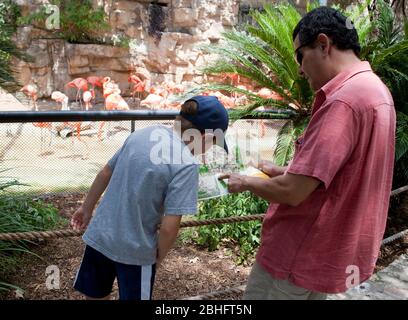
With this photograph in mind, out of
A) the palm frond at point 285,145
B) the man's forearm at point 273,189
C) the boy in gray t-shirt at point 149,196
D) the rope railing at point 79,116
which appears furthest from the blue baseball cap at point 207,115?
the palm frond at point 285,145

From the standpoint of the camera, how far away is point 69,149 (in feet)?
20.6

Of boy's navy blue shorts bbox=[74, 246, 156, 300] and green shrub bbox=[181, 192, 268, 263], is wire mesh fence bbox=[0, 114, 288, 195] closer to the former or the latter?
green shrub bbox=[181, 192, 268, 263]

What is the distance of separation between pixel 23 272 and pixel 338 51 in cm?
271

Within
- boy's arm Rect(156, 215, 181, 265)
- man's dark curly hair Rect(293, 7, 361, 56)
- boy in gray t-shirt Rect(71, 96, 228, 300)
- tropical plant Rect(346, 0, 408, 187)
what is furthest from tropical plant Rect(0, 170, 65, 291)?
tropical plant Rect(346, 0, 408, 187)

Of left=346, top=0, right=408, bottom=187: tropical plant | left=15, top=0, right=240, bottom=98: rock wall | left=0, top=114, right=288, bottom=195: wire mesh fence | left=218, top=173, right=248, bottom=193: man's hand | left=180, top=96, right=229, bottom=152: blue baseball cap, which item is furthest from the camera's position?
left=15, top=0, right=240, bottom=98: rock wall

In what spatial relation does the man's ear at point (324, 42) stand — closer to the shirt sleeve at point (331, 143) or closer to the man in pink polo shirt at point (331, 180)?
the man in pink polo shirt at point (331, 180)

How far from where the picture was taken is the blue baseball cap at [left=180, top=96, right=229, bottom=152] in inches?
68.6

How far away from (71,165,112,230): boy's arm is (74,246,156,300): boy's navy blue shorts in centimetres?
23

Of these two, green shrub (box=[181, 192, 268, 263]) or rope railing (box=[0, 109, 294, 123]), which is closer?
rope railing (box=[0, 109, 294, 123])

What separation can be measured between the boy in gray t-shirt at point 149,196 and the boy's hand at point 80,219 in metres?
0.27

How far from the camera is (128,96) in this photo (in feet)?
46.3

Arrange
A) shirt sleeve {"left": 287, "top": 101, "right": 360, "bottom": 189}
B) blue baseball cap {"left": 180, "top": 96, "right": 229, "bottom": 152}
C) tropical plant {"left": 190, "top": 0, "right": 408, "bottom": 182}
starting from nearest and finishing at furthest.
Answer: shirt sleeve {"left": 287, "top": 101, "right": 360, "bottom": 189} → blue baseball cap {"left": 180, "top": 96, "right": 229, "bottom": 152} → tropical plant {"left": 190, "top": 0, "right": 408, "bottom": 182}

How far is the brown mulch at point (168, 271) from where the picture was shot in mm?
3026
